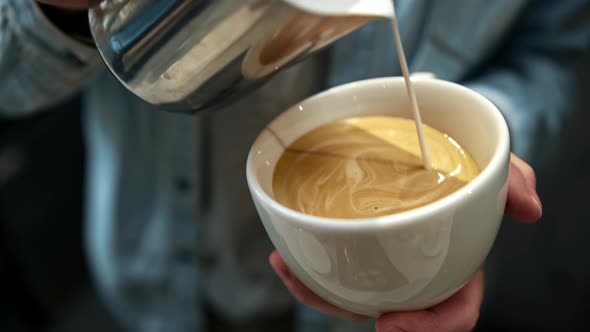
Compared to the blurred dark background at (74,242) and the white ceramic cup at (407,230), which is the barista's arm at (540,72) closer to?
the white ceramic cup at (407,230)

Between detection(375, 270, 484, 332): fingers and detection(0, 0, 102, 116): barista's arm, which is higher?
detection(0, 0, 102, 116): barista's arm

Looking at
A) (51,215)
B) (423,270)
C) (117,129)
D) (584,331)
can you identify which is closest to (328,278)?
(423,270)

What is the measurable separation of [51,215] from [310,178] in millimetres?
1061

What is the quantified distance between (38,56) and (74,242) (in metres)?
0.87

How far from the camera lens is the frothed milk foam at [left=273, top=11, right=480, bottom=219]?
0.43 m

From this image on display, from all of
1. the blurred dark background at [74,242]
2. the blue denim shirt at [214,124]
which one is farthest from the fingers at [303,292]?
the blurred dark background at [74,242]

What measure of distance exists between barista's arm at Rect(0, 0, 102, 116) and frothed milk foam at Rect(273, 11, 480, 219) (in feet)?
0.95

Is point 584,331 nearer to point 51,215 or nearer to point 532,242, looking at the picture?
point 532,242

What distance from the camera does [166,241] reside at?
0.89 m

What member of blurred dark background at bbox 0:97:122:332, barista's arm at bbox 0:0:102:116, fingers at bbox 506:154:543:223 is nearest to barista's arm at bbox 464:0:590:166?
fingers at bbox 506:154:543:223

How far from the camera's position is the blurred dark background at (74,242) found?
4.08 feet

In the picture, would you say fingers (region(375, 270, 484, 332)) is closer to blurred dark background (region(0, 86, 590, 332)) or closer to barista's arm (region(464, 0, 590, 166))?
barista's arm (region(464, 0, 590, 166))

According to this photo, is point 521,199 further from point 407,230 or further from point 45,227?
point 45,227

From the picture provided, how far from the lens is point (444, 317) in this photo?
0.45m
